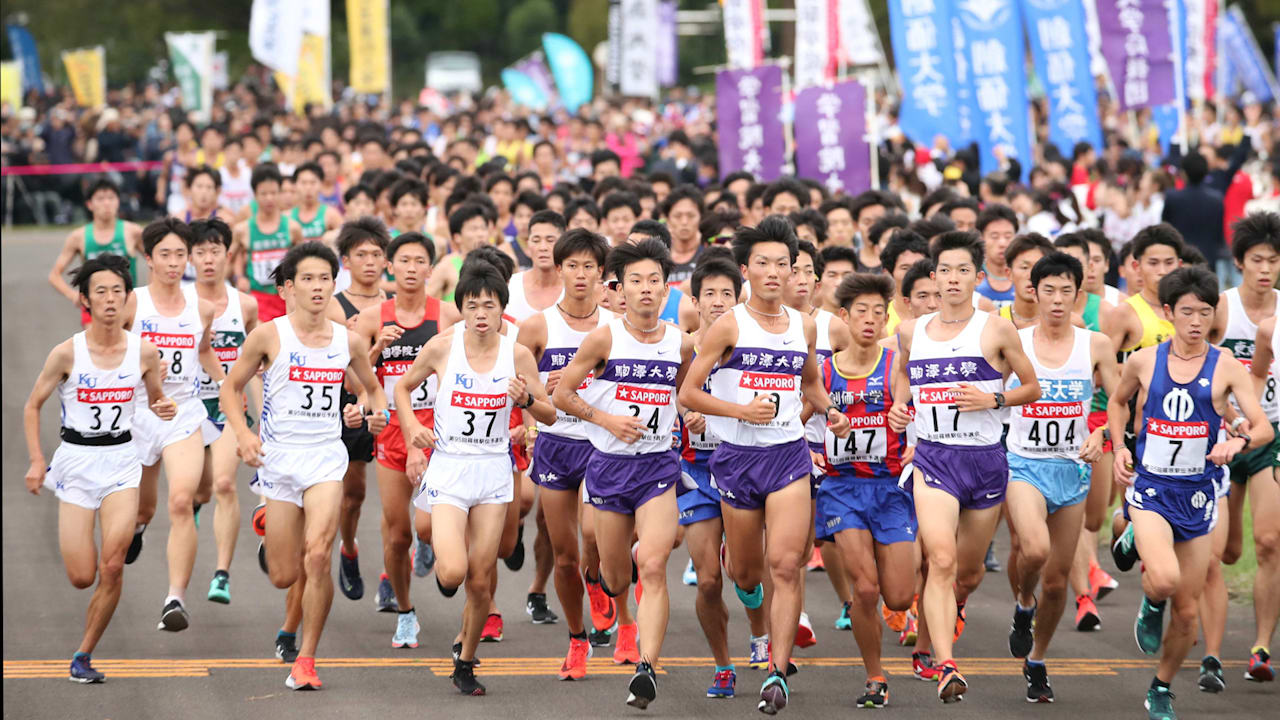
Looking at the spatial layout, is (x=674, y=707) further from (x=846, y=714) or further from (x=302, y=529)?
(x=302, y=529)

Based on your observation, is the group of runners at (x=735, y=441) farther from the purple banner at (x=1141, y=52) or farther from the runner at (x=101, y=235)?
the purple banner at (x=1141, y=52)

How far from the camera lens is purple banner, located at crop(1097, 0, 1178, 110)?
67.2ft

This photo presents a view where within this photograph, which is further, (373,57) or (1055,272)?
(373,57)

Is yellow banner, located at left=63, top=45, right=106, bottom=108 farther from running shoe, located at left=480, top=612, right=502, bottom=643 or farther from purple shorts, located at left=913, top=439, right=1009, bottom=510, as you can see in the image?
purple shorts, located at left=913, top=439, right=1009, bottom=510

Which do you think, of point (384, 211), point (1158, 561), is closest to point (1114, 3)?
point (384, 211)

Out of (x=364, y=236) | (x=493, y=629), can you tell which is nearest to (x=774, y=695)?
(x=493, y=629)

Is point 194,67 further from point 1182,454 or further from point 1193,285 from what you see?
point 1182,454

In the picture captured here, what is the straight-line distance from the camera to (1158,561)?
8734mm

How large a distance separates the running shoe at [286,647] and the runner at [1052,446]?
4.06m

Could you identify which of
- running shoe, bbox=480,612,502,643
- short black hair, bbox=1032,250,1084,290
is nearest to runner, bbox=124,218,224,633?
running shoe, bbox=480,612,502,643

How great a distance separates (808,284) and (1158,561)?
9.11 feet

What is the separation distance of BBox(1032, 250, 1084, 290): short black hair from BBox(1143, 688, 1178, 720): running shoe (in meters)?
2.26

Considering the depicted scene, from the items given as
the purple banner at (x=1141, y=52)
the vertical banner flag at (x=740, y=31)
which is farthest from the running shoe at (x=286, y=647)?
the vertical banner flag at (x=740, y=31)

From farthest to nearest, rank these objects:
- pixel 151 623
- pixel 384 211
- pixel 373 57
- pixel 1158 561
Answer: pixel 373 57 → pixel 384 211 → pixel 151 623 → pixel 1158 561
